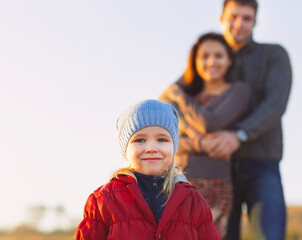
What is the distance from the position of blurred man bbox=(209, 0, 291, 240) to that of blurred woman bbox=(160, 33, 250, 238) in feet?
0.30

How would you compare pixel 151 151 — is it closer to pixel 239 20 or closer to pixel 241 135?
pixel 241 135

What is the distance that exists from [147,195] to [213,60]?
166 centimetres

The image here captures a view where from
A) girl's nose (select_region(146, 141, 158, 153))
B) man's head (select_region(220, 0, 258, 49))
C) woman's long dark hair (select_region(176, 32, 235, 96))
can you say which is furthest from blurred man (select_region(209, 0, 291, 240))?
girl's nose (select_region(146, 141, 158, 153))

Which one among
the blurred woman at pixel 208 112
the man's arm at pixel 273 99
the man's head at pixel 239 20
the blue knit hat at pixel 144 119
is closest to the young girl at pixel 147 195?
the blue knit hat at pixel 144 119

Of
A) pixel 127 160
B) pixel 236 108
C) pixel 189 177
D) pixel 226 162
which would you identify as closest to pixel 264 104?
pixel 236 108

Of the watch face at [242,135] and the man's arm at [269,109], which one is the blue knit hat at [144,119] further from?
the watch face at [242,135]

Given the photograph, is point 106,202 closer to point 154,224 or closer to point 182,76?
point 154,224

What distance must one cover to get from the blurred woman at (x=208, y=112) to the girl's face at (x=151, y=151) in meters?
1.15

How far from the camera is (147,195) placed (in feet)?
7.45

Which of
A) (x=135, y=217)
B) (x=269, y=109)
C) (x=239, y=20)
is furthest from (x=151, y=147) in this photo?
(x=239, y=20)

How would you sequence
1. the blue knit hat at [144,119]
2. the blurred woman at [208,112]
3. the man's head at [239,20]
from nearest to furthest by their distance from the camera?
the blue knit hat at [144,119] < the blurred woman at [208,112] < the man's head at [239,20]

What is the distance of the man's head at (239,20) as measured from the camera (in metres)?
4.09

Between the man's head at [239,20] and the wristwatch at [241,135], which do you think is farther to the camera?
the man's head at [239,20]

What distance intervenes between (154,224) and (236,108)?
1.59 meters
